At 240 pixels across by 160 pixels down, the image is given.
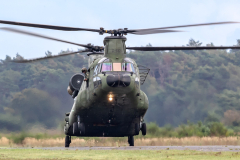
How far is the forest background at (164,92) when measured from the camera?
33875mm

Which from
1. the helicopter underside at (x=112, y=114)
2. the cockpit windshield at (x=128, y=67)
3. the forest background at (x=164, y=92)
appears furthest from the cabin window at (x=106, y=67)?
the forest background at (x=164, y=92)

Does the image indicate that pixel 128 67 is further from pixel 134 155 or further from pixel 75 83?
pixel 75 83

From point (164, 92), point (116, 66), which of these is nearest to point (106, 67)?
point (116, 66)

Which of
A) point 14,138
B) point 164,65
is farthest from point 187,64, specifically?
point 14,138

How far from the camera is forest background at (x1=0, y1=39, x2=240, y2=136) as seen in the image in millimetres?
33875

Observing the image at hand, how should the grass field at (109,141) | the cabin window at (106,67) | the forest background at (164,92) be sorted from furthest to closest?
the forest background at (164,92)
the grass field at (109,141)
the cabin window at (106,67)

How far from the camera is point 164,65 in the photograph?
168 ft

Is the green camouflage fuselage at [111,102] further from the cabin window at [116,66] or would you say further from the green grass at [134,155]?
the green grass at [134,155]

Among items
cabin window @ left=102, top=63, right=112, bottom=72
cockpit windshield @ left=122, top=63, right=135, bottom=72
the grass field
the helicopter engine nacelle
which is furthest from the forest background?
cockpit windshield @ left=122, top=63, right=135, bottom=72

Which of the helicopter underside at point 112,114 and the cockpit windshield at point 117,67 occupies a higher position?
the cockpit windshield at point 117,67

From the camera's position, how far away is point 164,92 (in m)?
40.1

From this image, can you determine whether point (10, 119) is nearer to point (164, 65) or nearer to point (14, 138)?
point (14, 138)

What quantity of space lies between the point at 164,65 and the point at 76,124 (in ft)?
101

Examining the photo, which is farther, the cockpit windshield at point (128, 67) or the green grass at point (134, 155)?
the cockpit windshield at point (128, 67)
